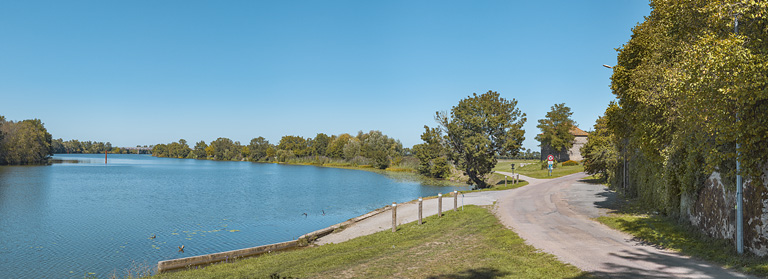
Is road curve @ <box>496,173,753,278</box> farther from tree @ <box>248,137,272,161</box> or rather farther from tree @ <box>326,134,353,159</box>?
tree @ <box>248,137,272,161</box>

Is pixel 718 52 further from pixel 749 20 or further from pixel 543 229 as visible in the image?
pixel 543 229

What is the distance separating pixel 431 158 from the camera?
7112 cm

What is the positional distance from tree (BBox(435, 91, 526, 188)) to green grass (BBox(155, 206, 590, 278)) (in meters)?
29.1

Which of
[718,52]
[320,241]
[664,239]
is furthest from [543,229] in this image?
[320,241]

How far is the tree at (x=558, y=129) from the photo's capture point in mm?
87500

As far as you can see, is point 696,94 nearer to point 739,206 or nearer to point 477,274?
point 739,206

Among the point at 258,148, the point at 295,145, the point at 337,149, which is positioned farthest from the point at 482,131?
the point at 258,148

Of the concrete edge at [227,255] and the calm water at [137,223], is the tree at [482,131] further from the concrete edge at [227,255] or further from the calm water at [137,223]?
the concrete edge at [227,255]

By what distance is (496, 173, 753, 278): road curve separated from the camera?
33.7 ft

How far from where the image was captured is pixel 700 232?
13.8 metres

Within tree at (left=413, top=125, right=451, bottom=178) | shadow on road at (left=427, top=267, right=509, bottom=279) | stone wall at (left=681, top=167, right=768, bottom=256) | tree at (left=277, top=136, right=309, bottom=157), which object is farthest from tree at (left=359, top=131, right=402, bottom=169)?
shadow on road at (left=427, top=267, right=509, bottom=279)

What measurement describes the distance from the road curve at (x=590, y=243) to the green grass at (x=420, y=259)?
73cm

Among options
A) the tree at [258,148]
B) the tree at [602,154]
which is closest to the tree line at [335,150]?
the tree at [258,148]

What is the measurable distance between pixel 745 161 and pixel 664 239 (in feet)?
14.7
